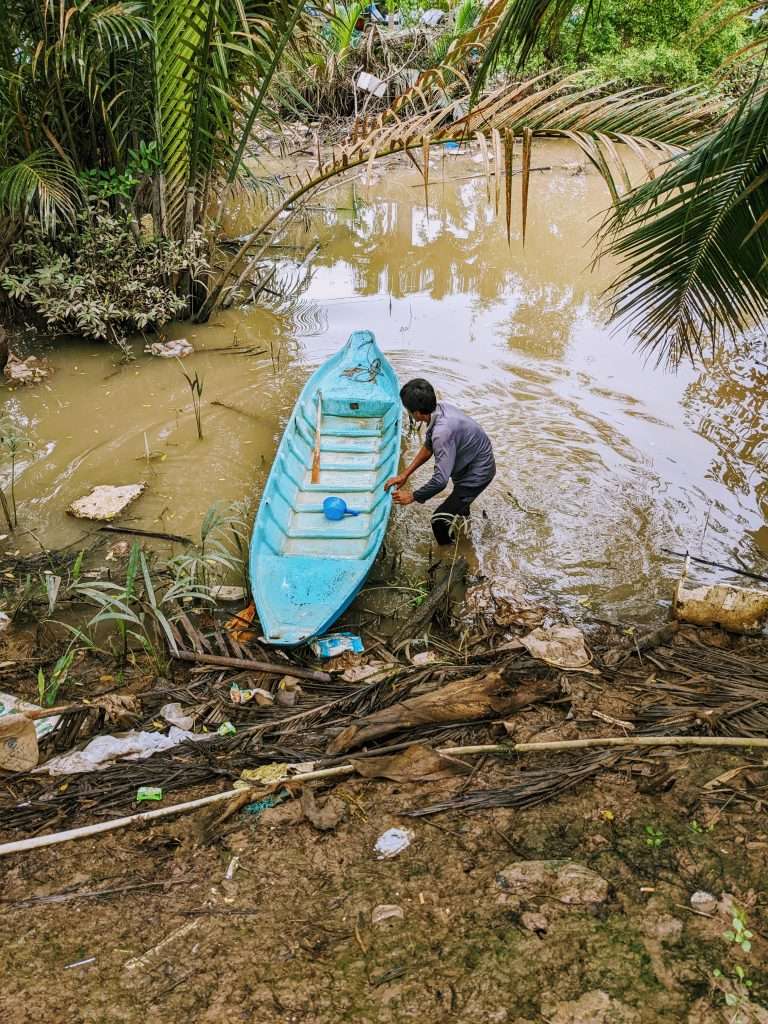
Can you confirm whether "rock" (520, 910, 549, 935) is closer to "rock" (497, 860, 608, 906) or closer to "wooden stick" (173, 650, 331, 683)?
"rock" (497, 860, 608, 906)

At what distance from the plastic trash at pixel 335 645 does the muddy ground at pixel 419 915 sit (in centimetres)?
137

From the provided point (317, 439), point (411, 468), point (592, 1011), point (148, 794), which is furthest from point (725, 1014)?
point (317, 439)

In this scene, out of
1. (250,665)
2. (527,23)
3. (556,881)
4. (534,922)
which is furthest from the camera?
(250,665)

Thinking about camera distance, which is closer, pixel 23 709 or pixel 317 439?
pixel 23 709

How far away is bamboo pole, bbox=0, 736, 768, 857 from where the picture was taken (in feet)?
8.57

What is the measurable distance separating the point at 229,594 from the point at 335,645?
2.97ft

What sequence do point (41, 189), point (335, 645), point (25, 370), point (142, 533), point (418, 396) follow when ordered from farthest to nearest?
point (25, 370), point (41, 189), point (142, 533), point (418, 396), point (335, 645)

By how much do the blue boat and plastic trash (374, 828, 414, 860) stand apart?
1579 millimetres

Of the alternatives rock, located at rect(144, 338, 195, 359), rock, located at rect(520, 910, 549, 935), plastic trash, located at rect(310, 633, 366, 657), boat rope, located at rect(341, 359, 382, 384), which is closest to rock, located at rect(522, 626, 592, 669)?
plastic trash, located at rect(310, 633, 366, 657)

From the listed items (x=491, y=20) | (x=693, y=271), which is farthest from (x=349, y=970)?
(x=491, y=20)

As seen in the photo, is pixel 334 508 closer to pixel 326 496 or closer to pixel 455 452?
pixel 326 496

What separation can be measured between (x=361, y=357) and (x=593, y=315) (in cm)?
327

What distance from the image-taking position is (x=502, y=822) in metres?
2.65

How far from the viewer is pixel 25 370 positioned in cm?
732
